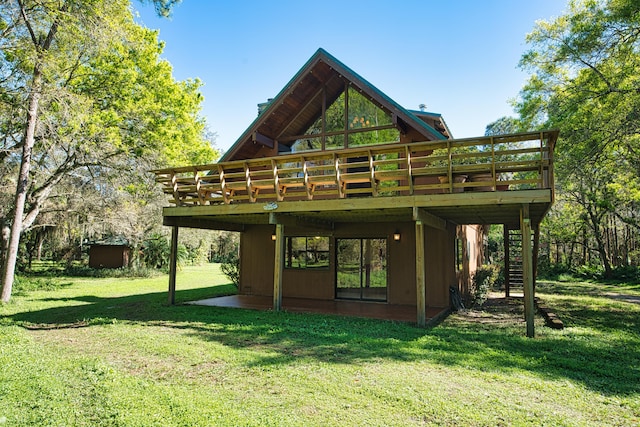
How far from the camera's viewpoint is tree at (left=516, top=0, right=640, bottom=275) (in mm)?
10992

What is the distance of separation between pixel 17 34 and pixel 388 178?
11192 mm

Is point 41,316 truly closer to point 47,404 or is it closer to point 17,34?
point 47,404

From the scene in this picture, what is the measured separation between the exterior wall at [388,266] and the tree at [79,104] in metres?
5.01

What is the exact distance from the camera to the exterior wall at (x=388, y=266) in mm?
11164

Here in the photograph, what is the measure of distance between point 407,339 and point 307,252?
6.25 metres

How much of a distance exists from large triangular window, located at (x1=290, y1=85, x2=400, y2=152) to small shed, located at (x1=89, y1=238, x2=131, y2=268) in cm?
1835

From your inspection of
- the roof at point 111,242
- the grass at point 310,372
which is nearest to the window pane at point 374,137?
the grass at point 310,372

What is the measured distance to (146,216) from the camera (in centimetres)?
2142

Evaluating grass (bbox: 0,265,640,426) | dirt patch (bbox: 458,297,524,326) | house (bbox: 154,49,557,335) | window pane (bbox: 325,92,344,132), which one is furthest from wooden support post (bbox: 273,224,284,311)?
dirt patch (bbox: 458,297,524,326)

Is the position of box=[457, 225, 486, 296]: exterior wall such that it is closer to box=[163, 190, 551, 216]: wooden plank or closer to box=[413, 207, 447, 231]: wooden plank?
box=[413, 207, 447, 231]: wooden plank

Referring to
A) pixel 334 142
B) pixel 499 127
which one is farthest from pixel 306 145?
pixel 499 127

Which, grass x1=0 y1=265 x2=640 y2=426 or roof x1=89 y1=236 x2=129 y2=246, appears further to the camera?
roof x1=89 y1=236 x2=129 y2=246

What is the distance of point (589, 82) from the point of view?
12.2 m

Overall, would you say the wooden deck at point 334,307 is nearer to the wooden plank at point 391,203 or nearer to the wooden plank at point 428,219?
the wooden plank at point 428,219
